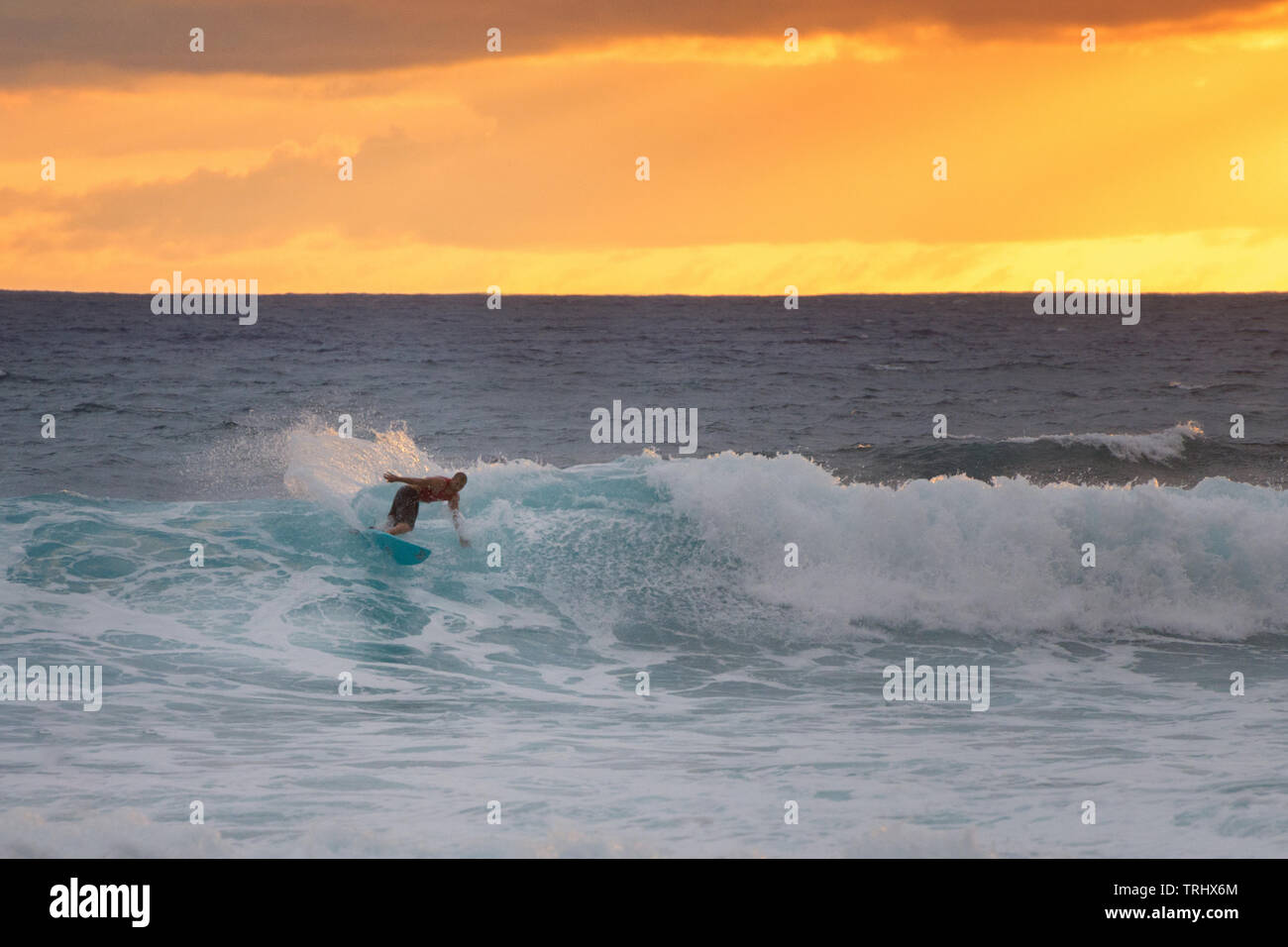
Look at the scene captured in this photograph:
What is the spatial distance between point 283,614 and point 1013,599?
8.42 meters

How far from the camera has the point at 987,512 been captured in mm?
15156

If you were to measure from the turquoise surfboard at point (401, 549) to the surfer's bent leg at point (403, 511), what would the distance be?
0.24 meters

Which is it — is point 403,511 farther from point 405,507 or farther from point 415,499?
point 415,499

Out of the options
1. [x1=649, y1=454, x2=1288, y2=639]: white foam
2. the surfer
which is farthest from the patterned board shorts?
[x1=649, y1=454, x2=1288, y2=639]: white foam

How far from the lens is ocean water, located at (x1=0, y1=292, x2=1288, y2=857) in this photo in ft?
23.9

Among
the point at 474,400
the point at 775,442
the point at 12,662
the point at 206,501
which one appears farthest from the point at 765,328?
the point at 12,662

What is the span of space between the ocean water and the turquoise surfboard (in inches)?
10.9

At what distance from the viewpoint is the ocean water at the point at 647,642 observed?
727 cm

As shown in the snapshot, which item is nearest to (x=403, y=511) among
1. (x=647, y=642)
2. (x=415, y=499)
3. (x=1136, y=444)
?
(x=415, y=499)

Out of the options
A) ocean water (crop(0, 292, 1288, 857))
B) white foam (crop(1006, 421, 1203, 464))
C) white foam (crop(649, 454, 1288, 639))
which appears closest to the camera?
ocean water (crop(0, 292, 1288, 857))

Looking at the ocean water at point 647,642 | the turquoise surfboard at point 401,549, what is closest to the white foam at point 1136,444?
the ocean water at point 647,642

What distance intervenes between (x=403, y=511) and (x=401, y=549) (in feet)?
2.37

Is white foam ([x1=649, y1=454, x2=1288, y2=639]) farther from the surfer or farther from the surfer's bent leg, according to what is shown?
the surfer's bent leg

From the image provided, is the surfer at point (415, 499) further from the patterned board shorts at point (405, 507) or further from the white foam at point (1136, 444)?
the white foam at point (1136, 444)
